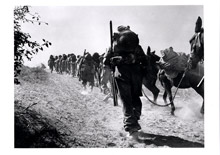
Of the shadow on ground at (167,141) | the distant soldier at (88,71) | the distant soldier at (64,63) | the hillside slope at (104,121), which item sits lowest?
the shadow on ground at (167,141)

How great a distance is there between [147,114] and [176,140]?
1996mm

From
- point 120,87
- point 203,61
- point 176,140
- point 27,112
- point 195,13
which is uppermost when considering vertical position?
point 195,13

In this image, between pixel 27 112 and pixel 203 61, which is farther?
pixel 203 61

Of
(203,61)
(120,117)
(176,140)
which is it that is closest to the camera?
(176,140)

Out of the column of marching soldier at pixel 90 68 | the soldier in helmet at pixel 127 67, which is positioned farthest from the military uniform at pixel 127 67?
the column of marching soldier at pixel 90 68

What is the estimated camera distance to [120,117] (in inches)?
308

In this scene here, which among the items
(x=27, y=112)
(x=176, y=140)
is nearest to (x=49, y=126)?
(x=27, y=112)

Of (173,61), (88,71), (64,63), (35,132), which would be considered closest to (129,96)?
(35,132)

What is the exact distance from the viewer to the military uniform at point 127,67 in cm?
626

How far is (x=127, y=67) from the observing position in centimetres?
635

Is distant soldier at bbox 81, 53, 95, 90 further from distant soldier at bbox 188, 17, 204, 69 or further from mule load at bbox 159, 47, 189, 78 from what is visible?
distant soldier at bbox 188, 17, 204, 69

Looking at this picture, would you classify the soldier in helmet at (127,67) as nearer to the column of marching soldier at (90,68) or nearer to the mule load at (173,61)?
the mule load at (173,61)

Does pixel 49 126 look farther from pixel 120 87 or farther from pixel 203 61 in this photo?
pixel 203 61

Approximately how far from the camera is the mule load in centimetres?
801
